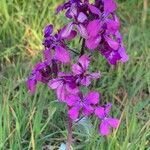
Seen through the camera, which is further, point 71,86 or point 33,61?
point 33,61

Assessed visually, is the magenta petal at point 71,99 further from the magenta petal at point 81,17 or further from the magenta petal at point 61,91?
the magenta petal at point 81,17

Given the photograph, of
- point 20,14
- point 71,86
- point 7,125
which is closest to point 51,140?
point 7,125

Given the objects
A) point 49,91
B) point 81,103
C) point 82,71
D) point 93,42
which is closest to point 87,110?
point 81,103

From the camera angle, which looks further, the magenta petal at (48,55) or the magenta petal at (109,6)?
the magenta petal at (48,55)

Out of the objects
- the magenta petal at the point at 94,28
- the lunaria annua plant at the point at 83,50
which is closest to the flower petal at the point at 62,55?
the lunaria annua plant at the point at 83,50

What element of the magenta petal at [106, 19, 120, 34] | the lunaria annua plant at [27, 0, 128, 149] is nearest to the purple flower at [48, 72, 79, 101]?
the lunaria annua plant at [27, 0, 128, 149]

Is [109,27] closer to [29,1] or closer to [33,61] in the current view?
[33,61]

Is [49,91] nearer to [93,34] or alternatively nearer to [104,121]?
[104,121]

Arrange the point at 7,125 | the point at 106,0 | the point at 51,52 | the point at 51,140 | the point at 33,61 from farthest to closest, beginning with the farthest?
the point at 33,61 < the point at 51,140 < the point at 7,125 < the point at 51,52 < the point at 106,0
